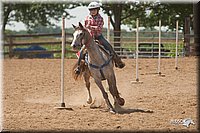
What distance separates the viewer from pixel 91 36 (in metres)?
8.37

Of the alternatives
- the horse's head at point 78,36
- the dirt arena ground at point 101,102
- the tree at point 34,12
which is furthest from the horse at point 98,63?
the tree at point 34,12

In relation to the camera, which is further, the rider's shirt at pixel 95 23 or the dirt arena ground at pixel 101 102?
the rider's shirt at pixel 95 23

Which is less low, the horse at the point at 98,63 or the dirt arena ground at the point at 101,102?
the horse at the point at 98,63

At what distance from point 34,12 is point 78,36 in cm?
2707

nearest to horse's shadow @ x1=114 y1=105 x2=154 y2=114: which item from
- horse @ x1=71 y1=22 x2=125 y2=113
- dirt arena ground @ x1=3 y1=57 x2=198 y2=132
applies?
dirt arena ground @ x1=3 y1=57 x2=198 y2=132

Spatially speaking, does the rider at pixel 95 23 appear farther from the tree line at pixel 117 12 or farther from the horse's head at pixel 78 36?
the tree line at pixel 117 12

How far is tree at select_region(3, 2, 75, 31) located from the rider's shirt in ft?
78.9

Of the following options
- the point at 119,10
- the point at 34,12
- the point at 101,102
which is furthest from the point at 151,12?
the point at 101,102

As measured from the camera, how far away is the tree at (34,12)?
33241 mm

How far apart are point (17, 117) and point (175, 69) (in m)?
9.39

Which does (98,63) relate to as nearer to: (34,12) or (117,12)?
(117,12)

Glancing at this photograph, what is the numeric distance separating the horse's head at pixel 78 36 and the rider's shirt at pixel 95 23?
0.39 meters

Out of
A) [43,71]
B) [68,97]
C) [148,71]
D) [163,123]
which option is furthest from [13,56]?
[163,123]

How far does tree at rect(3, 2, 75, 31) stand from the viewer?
3324 centimetres
